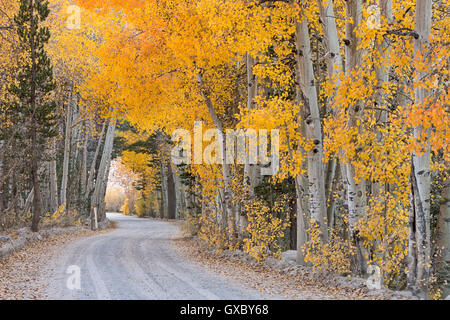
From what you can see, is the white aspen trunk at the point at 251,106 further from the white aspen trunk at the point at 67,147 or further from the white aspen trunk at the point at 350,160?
the white aspen trunk at the point at 67,147

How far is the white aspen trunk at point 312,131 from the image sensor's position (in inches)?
401

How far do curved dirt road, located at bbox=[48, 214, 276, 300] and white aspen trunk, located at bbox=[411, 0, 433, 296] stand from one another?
2599mm

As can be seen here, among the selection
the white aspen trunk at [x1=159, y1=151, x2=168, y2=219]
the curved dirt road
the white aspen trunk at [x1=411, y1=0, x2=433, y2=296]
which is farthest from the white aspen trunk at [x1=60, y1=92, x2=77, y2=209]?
the white aspen trunk at [x1=411, y1=0, x2=433, y2=296]

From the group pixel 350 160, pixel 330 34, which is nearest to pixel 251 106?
pixel 330 34

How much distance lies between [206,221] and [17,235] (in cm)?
699

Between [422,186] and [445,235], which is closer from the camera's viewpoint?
[422,186]

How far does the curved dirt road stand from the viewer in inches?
322

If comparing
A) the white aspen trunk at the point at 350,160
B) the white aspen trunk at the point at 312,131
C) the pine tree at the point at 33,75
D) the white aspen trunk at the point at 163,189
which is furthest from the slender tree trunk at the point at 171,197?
the white aspen trunk at the point at 350,160

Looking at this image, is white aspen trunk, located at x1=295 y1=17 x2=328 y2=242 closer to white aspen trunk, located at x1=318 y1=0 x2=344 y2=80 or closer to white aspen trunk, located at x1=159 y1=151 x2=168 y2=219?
white aspen trunk, located at x1=318 y1=0 x2=344 y2=80

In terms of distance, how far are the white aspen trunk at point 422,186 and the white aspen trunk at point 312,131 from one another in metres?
2.99

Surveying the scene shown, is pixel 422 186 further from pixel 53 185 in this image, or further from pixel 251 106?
pixel 53 185

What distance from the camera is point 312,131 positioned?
1047 cm

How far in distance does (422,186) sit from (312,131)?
11.8 ft
